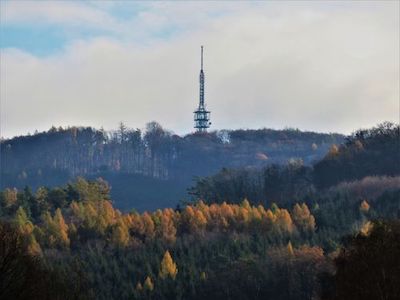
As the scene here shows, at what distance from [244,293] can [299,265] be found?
24.5 ft

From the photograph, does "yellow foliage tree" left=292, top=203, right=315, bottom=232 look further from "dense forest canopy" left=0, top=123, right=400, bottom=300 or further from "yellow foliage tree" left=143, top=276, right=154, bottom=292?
"yellow foliage tree" left=143, top=276, right=154, bottom=292

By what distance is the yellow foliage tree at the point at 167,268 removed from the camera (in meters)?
104

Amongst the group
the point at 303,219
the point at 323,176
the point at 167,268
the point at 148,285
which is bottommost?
the point at 148,285

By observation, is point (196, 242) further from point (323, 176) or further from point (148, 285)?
point (323, 176)

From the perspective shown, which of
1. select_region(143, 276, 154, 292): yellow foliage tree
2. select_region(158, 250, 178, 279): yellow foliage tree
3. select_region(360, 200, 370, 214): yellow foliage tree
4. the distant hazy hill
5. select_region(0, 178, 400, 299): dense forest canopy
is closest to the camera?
select_region(0, 178, 400, 299): dense forest canopy

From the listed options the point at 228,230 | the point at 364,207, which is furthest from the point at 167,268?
the point at 364,207

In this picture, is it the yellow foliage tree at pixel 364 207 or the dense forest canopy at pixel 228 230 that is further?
the yellow foliage tree at pixel 364 207

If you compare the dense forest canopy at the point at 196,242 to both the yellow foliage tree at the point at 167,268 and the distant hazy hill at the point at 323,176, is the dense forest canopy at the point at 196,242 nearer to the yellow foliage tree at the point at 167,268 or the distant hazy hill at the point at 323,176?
the yellow foliage tree at the point at 167,268

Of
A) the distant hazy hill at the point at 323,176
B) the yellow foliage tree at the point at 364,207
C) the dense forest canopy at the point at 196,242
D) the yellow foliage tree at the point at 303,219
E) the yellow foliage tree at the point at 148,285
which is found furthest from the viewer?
the distant hazy hill at the point at 323,176

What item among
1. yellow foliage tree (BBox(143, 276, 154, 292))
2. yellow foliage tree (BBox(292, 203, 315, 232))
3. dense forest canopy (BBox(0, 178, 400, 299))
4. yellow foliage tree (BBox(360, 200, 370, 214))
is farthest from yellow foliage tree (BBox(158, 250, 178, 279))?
yellow foliage tree (BBox(360, 200, 370, 214))

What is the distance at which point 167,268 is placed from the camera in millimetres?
105750

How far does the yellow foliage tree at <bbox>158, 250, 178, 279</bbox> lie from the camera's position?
10419 centimetres

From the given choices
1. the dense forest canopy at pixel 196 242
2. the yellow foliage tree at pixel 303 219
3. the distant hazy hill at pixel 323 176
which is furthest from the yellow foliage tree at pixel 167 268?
the distant hazy hill at pixel 323 176

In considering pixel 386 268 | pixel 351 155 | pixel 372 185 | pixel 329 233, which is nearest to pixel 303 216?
pixel 329 233
